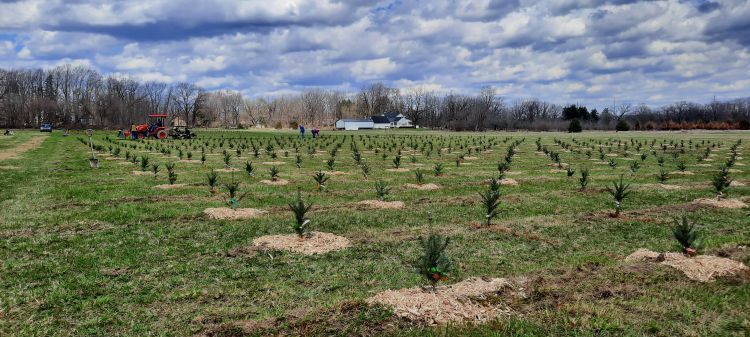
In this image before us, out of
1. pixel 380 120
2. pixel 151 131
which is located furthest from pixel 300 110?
pixel 151 131

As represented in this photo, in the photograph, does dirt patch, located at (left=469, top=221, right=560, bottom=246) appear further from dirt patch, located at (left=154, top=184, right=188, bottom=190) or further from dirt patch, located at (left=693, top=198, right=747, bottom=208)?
dirt patch, located at (left=154, top=184, right=188, bottom=190)

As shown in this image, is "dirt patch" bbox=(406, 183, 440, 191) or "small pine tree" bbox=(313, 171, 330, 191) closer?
"small pine tree" bbox=(313, 171, 330, 191)

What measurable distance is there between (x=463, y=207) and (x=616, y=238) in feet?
13.9

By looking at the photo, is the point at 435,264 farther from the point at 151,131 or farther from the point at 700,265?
the point at 151,131

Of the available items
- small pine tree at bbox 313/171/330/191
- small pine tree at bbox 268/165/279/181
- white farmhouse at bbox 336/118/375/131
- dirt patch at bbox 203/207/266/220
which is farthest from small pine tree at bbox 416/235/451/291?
white farmhouse at bbox 336/118/375/131

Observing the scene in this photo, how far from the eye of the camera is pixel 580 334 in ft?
16.7

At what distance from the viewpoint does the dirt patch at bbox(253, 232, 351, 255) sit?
887 cm

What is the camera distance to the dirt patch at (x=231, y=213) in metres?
11.5

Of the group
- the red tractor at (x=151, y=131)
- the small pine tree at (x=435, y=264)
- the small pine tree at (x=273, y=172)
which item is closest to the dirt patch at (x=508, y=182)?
the small pine tree at (x=273, y=172)

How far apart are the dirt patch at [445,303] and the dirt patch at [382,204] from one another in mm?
6619

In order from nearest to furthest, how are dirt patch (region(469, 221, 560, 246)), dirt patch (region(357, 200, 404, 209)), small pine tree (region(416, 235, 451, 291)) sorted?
small pine tree (region(416, 235, 451, 291)) < dirt patch (region(469, 221, 560, 246)) < dirt patch (region(357, 200, 404, 209))

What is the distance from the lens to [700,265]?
710 centimetres

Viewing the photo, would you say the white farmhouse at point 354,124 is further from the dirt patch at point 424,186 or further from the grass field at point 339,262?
the grass field at point 339,262

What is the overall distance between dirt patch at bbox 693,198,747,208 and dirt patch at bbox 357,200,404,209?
836 centimetres
